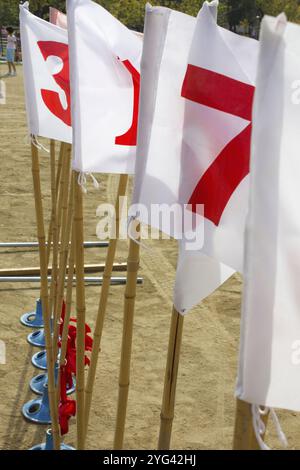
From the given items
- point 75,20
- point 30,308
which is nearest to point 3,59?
point 30,308

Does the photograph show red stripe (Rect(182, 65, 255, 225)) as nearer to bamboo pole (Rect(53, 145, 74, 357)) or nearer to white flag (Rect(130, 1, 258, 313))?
white flag (Rect(130, 1, 258, 313))

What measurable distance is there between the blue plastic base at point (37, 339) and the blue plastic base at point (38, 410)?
Answer: 663 mm

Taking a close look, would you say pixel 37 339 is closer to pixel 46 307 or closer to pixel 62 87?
pixel 46 307

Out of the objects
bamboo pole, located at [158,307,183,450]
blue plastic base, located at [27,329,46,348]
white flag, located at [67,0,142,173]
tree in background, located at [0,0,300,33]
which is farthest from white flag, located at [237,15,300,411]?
tree in background, located at [0,0,300,33]

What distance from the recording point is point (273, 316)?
57.3 inches

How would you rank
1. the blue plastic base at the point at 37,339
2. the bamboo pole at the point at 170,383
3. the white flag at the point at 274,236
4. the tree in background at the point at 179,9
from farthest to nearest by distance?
the tree in background at the point at 179,9 < the blue plastic base at the point at 37,339 < the bamboo pole at the point at 170,383 < the white flag at the point at 274,236

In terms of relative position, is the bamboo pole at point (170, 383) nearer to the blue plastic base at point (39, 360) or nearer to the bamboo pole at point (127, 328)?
the bamboo pole at point (127, 328)

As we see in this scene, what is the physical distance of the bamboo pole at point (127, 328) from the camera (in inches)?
85.0

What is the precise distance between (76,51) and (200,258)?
1010mm

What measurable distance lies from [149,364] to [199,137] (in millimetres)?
2690

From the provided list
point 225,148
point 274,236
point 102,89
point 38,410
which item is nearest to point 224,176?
point 225,148

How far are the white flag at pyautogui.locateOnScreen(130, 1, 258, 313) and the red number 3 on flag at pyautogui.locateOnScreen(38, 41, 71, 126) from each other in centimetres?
109

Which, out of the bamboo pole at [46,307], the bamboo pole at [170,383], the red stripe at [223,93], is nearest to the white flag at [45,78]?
the bamboo pole at [46,307]

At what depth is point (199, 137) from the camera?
2.00 metres
